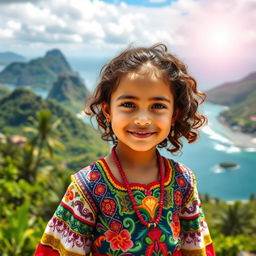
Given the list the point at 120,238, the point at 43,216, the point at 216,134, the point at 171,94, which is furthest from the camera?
the point at 216,134

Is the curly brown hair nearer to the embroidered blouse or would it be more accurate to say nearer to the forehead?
the forehead

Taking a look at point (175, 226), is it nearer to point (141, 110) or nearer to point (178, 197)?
point (178, 197)

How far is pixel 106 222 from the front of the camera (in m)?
1.36

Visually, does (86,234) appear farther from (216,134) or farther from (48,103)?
(216,134)

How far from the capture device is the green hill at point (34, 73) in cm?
14650

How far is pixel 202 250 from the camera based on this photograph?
4.98 feet

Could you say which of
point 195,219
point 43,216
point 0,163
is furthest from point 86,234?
point 0,163


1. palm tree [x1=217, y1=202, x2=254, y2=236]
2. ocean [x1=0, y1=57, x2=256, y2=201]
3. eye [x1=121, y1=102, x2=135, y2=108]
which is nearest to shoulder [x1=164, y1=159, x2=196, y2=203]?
eye [x1=121, y1=102, x2=135, y2=108]

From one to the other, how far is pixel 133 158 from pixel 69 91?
11339 cm

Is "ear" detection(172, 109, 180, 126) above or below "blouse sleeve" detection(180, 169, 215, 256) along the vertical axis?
above

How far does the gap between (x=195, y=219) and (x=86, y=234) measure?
1.47 feet

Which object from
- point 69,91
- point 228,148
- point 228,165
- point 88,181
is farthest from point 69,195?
point 69,91

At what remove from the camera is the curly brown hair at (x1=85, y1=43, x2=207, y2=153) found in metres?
1.43

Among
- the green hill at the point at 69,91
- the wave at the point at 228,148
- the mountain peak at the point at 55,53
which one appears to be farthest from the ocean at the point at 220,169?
the mountain peak at the point at 55,53
